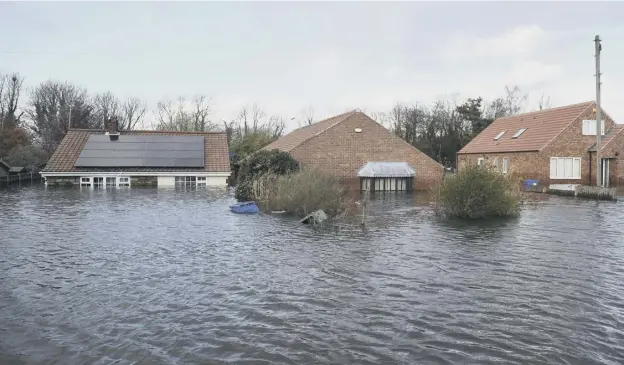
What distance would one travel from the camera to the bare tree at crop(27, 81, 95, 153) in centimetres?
6619

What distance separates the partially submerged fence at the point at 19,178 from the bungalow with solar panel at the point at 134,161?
A: 21.1 ft

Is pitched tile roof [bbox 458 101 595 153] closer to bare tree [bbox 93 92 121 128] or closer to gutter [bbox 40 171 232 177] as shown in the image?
gutter [bbox 40 171 232 177]

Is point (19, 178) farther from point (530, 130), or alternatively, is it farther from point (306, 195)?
point (530, 130)

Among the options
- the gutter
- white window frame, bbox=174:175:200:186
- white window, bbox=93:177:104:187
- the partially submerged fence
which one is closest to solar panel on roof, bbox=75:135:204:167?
the gutter

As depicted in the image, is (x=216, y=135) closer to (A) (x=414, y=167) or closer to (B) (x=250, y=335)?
(A) (x=414, y=167)

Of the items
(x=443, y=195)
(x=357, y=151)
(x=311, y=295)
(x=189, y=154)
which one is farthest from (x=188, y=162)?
(x=311, y=295)

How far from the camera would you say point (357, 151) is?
32.6 metres

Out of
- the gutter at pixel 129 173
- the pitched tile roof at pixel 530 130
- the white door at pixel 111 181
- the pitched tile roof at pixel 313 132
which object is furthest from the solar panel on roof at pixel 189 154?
the pitched tile roof at pixel 530 130

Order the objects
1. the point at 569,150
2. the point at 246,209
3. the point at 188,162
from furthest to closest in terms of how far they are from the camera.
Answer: the point at 188,162, the point at 569,150, the point at 246,209

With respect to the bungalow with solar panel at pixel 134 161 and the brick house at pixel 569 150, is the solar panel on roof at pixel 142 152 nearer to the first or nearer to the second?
the bungalow with solar panel at pixel 134 161

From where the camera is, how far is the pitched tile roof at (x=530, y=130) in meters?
33.2

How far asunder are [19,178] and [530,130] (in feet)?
136

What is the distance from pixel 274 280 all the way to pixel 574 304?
4948 mm

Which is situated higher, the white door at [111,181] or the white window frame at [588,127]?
the white window frame at [588,127]
